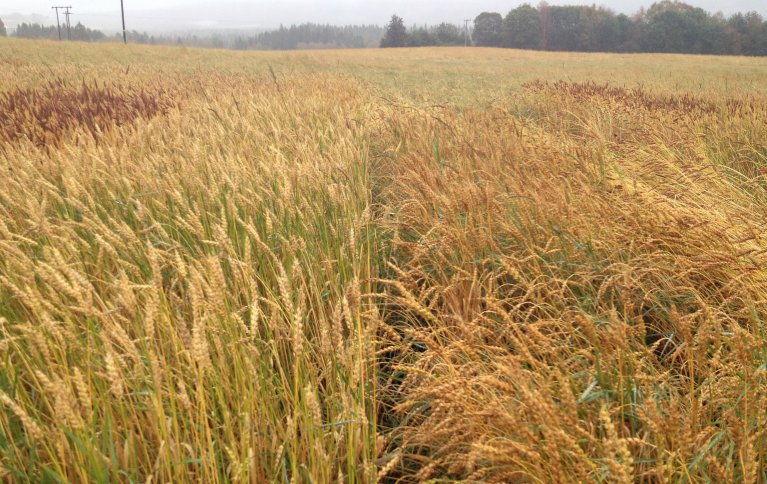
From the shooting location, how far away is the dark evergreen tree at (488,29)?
251 ft

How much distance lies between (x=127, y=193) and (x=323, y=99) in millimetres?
4572

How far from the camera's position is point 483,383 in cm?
146

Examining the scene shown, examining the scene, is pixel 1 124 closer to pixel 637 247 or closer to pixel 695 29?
pixel 637 247

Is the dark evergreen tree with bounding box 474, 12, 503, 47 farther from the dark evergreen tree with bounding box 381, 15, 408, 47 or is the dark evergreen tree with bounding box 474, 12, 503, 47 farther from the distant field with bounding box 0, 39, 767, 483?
the distant field with bounding box 0, 39, 767, 483

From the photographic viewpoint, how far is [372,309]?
161cm

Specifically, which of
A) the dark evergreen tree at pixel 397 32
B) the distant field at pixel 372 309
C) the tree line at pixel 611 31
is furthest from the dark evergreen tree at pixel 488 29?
the distant field at pixel 372 309

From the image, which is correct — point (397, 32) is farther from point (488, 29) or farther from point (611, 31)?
point (611, 31)

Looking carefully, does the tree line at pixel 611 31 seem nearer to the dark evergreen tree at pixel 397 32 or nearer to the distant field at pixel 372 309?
the dark evergreen tree at pixel 397 32

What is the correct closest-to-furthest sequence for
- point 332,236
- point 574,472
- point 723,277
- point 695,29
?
point 574,472
point 723,277
point 332,236
point 695,29

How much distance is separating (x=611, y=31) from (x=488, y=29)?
61.0ft

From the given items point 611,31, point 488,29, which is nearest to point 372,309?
point 611,31

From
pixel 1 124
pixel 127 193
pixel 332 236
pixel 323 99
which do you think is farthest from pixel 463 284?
pixel 323 99

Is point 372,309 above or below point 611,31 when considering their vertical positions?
below

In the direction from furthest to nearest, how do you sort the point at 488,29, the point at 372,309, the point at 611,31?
the point at 488,29, the point at 611,31, the point at 372,309
